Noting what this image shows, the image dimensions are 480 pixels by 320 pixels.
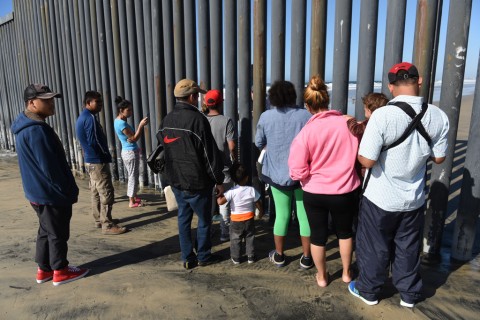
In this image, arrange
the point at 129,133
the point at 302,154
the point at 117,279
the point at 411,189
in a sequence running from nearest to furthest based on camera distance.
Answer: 1. the point at 411,189
2. the point at 302,154
3. the point at 117,279
4. the point at 129,133

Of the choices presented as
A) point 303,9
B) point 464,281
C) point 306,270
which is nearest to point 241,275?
point 306,270

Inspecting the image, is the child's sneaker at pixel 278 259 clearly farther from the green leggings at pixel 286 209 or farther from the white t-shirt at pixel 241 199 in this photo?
the white t-shirt at pixel 241 199

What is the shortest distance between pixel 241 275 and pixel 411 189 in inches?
67.0

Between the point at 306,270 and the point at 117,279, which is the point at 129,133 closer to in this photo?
the point at 117,279

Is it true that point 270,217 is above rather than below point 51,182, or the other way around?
below

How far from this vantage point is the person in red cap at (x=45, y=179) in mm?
2977

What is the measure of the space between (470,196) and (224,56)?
10.8ft

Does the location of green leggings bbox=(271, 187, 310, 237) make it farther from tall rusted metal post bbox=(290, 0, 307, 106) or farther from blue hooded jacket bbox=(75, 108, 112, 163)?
blue hooded jacket bbox=(75, 108, 112, 163)

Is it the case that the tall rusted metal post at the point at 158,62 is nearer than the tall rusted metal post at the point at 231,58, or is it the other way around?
the tall rusted metal post at the point at 231,58

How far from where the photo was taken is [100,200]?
4.55 metres

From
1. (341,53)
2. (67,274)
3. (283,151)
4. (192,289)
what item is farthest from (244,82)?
(67,274)

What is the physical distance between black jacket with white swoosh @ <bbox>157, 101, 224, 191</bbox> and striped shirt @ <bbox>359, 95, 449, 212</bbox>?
1.30 meters

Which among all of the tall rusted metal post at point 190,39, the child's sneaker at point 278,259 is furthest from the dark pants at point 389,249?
the tall rusted metal post at point 190,39

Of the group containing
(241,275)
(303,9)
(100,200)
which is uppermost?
(303,9)
